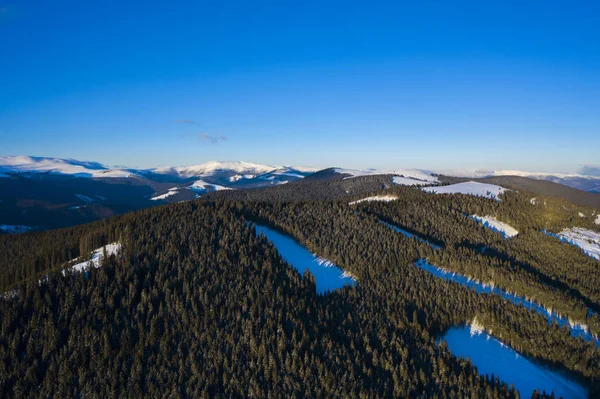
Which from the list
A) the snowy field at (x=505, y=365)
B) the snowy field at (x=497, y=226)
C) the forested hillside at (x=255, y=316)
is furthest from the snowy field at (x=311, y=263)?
the snowy field at (x=497, y=226)

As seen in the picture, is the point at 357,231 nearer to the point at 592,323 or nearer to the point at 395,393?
the point at 592,323

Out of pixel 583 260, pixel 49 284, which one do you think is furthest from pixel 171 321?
pixel 583 260

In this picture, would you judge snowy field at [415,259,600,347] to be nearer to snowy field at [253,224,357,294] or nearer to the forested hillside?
the forested hillside

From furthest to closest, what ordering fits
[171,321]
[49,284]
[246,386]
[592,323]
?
1. [592,323]
2. [49,284]
3. [171,321]
4. [246,386]

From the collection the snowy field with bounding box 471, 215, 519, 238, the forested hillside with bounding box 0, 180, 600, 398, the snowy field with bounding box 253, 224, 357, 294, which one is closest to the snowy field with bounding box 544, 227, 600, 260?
the snowy field with bounding box 471, 215, 519, 238

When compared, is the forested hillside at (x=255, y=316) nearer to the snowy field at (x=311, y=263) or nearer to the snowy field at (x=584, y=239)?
the snowy field at (x=311, y=263)

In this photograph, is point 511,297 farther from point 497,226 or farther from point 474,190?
point 474,190

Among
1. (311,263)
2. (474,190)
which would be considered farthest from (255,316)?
(474,190)

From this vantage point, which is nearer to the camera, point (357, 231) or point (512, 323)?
point (512, 323)
